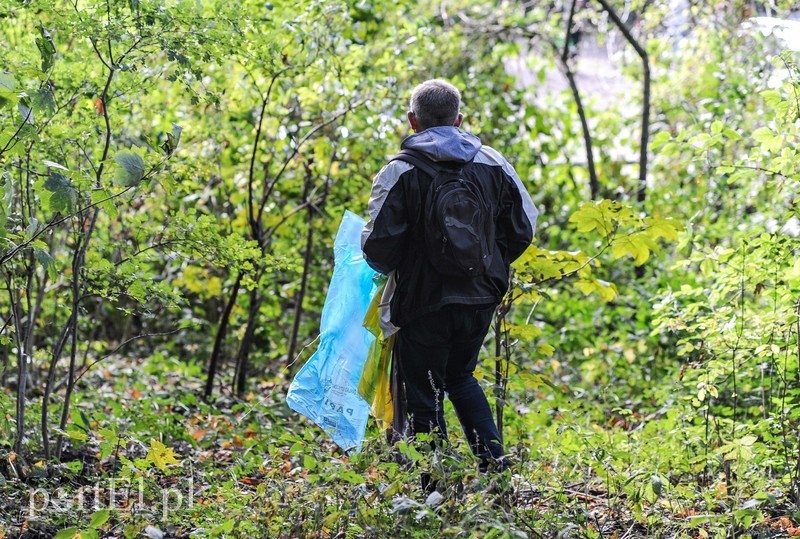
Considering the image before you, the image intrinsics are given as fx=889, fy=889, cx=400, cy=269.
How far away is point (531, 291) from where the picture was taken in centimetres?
403

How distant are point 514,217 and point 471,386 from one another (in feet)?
2.31

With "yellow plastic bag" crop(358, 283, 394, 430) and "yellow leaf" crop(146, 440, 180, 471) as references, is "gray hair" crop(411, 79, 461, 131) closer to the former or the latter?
"yellow plastic bag" crop(358, 283, 394, 430)

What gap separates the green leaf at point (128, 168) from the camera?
3.17 m

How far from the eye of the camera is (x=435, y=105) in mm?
3473

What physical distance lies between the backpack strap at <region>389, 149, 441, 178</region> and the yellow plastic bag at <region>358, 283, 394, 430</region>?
548mm

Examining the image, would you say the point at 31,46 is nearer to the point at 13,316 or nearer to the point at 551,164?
the point at 13,316

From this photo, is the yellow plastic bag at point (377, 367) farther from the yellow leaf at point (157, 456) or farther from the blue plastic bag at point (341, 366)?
the yellow leaf at point (157, 456)

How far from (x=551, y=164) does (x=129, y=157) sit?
6348 mm

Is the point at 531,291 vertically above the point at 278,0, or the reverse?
the point at 278,0

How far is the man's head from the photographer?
137 inches

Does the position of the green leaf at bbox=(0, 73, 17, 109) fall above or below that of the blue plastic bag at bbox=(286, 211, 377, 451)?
above

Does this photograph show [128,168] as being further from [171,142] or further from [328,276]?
[328,276]

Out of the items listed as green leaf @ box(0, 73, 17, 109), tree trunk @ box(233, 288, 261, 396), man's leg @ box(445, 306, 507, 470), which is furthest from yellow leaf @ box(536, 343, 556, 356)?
tree trunk @ box(233, 288, 261, 396)

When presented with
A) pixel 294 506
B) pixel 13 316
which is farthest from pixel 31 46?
pixel 294 506
